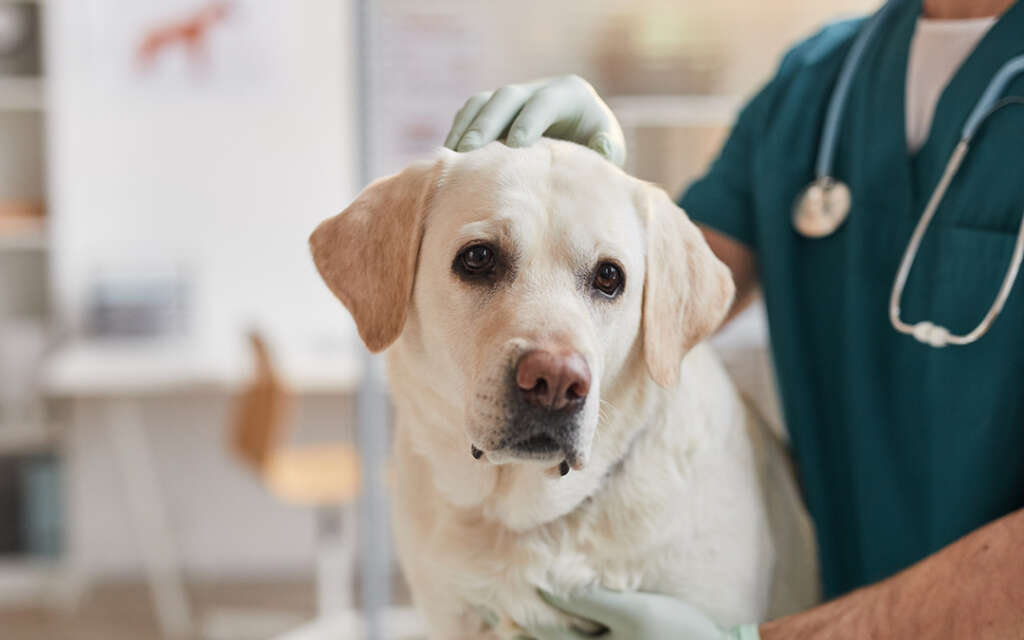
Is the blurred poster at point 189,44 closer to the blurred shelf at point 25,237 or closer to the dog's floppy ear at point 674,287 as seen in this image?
the blurred shelf at point 25,237

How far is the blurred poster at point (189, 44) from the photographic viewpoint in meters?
3.82

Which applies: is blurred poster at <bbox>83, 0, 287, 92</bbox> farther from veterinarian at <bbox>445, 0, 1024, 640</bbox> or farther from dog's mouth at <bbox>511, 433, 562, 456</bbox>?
dog's mouth at <bbox>511, 433, 562, 456</bbox>

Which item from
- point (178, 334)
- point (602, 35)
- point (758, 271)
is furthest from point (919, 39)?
point (178, 334)

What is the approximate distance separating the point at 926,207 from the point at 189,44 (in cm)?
350

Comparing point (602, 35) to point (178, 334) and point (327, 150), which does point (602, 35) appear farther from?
point (178, 334)

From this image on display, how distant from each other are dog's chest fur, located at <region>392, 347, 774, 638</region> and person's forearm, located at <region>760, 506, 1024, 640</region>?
86mm

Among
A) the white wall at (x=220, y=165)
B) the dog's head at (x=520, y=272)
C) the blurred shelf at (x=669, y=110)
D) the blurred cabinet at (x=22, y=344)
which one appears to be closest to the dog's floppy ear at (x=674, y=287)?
the dog's head at (x=520, y=272)

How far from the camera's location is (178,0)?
3861 millimetres

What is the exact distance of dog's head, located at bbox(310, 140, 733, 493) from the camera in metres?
0.77

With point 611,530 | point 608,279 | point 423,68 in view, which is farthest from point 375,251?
point 423,68

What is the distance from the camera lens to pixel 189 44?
3867 mm

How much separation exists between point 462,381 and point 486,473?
11 cm

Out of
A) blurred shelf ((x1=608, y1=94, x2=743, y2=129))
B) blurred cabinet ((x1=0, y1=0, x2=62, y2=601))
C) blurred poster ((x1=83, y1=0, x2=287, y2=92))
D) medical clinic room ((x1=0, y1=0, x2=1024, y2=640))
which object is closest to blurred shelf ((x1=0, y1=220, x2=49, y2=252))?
blurred cabinet ((x1=0, y1=0, x2=62, y2=601))

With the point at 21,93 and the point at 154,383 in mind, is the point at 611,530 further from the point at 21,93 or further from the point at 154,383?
the point at 21,93
